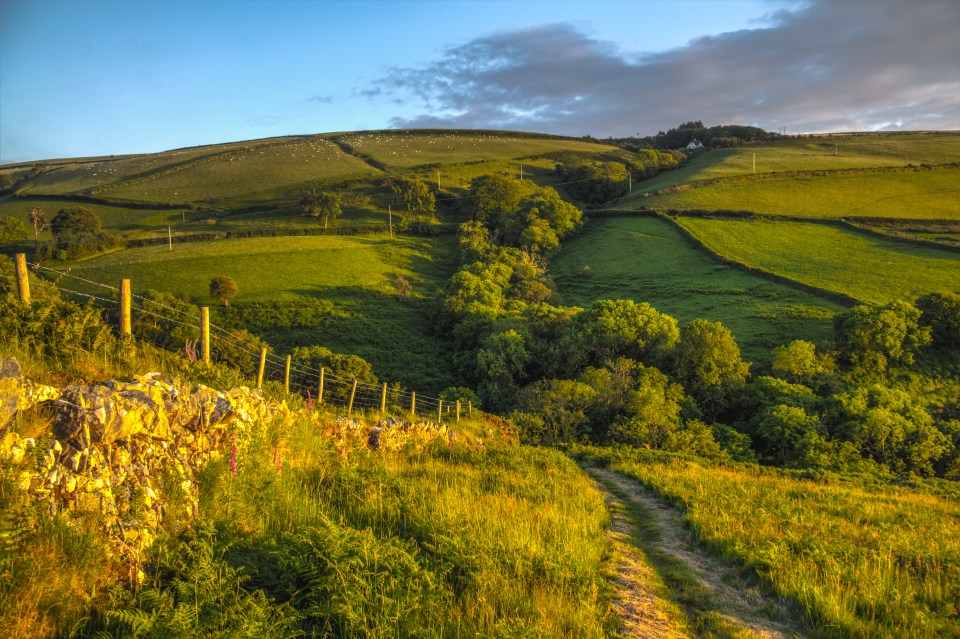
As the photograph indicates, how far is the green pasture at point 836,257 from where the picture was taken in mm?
51281

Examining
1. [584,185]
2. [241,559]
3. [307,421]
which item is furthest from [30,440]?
[584,185]

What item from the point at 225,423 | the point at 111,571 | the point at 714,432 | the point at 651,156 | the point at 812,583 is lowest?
the point at 714,432

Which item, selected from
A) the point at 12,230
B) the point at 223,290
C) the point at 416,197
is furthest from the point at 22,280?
the point at 416,197

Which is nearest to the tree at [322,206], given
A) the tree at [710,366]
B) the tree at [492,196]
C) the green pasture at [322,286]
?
the green pasture at [322,286]

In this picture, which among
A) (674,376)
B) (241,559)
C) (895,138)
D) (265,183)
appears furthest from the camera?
(895,138)

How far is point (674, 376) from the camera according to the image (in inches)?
1599

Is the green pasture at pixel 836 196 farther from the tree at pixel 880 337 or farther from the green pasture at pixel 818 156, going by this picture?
the tree at pixel 880 337

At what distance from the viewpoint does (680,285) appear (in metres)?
60.3

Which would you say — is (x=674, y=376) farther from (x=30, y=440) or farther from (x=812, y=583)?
(x=30, y=440)

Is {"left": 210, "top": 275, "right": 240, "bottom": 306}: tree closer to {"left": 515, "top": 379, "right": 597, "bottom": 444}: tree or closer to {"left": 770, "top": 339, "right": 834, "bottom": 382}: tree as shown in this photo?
{"left": 515, "top": 379, "right": 597, "bottom": 444}: tree

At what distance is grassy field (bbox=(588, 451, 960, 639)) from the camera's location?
20.4 ft

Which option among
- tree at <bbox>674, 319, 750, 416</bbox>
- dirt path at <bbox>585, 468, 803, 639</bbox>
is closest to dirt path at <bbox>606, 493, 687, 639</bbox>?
dirt path at <bbox>585, 468, 803, 639</bbox>

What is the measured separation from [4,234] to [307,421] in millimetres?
90621

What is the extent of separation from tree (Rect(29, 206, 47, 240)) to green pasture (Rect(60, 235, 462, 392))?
19.9 m
